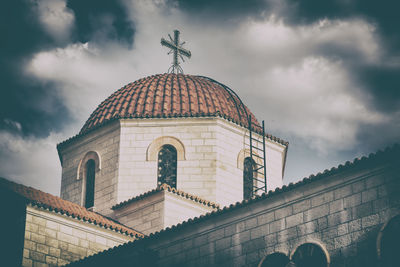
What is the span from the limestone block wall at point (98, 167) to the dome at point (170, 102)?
42cm

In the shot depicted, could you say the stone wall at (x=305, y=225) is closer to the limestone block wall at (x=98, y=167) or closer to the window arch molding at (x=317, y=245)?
the window arch molding at (x=317, y=245)

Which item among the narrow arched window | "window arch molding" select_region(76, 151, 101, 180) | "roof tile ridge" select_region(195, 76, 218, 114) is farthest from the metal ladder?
the narrow arched window

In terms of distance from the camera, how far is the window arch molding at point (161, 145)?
915 inches

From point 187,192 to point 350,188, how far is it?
368 inches

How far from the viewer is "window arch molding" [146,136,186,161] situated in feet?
76.3

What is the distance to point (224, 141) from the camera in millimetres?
23422

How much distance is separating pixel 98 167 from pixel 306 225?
36.1 ft

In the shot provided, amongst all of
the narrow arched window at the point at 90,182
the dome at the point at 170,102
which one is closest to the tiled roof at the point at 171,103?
the dome at the point at 170,102

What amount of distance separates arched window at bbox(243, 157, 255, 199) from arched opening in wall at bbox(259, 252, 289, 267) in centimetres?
884

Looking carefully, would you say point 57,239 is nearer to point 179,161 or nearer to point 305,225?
point 179,161

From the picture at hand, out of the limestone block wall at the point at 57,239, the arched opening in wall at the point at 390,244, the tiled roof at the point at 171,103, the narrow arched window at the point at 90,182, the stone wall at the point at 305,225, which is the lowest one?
the arched opening in wall at the point at 390,244

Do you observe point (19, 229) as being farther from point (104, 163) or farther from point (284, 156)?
point (284, 156)

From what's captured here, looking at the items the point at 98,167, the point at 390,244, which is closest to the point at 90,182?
the point at 98,167

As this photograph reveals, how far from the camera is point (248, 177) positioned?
23812mm
